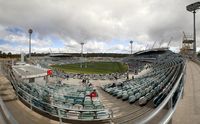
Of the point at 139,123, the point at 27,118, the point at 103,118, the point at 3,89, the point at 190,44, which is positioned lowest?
the point at 103,118

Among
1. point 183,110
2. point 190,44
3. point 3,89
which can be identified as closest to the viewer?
point 183,110

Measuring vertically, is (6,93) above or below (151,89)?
above

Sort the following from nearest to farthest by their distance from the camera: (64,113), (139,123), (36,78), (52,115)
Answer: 1. (139,123)
2. (52,115)
3. (64,113)
4. (36,78)

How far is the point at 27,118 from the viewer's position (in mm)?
6305

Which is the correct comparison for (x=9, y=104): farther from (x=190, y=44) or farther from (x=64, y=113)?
(x=190, y=44)

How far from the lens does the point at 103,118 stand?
318 inches

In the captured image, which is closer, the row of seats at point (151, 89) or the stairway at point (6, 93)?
the stairway at point (6, 93)

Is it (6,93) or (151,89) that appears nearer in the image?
(6,93)

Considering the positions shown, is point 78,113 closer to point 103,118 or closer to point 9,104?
point 103,118

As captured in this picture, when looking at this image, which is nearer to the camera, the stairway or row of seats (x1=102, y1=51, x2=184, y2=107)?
Answer: the stairway

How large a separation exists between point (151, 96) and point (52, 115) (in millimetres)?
6180

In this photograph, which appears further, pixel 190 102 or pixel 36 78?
pixel 36 78

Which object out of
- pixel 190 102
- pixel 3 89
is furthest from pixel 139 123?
pixel 3 89

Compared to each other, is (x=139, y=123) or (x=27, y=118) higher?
(x=139, y=123)
